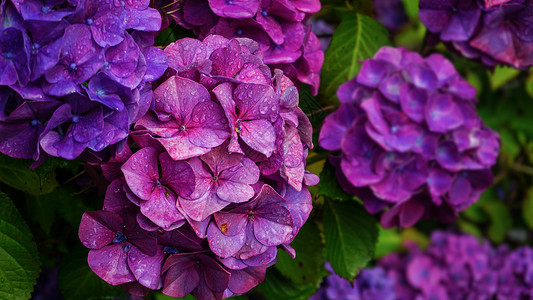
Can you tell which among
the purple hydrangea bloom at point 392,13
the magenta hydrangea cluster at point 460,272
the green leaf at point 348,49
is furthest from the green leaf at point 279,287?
the purple hydrangea bloom at point 392,13

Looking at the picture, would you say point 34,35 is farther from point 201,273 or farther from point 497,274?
point 497,274

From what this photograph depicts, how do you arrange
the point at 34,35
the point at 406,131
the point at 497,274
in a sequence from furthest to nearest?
the point at 497,274 < the point at 406,131 < the point at 34,35

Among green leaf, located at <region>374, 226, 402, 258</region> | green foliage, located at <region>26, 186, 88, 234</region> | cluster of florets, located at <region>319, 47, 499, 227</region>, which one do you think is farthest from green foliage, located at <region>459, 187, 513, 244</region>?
green foliage, located at <region>26, 186, 88, 234</region>

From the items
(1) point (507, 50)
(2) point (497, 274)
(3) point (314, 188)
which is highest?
(1) point (507, 50)

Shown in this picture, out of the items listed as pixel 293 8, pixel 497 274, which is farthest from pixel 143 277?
pixel 497 274

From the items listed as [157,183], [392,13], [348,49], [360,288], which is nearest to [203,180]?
[157,183]

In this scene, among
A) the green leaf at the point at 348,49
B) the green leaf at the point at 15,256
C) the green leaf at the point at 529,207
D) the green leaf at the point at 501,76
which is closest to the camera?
the green leaf at the point at 15,256

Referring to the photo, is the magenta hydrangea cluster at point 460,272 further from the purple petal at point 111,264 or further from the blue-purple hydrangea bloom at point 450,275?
the purple petal at point 111,264

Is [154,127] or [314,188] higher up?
[154,127]

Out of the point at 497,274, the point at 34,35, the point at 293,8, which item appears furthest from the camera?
the point at 497,274
